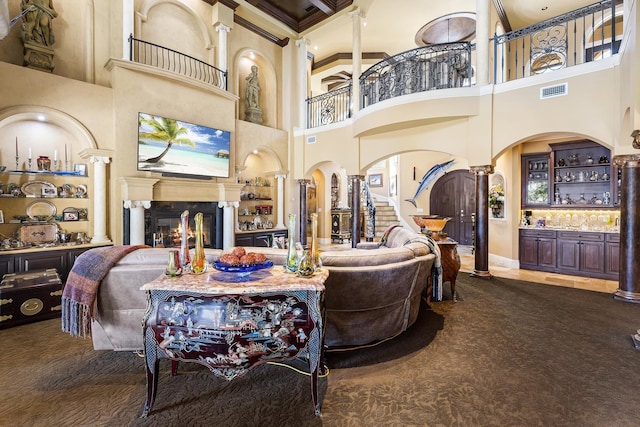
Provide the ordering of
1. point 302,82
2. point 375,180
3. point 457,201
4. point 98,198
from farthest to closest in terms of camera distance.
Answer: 1. point 375,180
2. point 457,201
3. point 302,82
4. point 98,198

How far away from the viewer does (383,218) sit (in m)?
11.1

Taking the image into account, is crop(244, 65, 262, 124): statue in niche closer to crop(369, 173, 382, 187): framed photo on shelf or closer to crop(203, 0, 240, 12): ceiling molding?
crop(203, 0, 240, 12): ceiling molding

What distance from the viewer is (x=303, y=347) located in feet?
6.63

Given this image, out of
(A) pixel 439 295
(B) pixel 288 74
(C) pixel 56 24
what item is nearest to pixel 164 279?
(A) pixel 439 295

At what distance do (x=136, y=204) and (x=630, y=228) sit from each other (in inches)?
Answer: 307

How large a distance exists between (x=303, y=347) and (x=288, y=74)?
840 centimetres

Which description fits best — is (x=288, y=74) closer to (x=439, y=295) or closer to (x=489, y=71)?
(x=489, y=71)

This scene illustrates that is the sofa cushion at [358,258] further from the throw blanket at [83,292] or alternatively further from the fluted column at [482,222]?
the fluted column at [482,222]

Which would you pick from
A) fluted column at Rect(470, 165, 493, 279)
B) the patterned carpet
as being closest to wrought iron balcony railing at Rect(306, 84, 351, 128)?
fluted column at Rect(470, 165, 493, 279)

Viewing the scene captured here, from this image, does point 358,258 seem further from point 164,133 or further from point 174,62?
point 174,62

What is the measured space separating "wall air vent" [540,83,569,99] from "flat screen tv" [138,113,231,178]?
Answer: 6027mm

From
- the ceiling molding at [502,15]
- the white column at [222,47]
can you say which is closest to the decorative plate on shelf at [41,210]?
the white column at [222,47]

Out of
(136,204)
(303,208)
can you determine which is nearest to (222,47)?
(136,204)

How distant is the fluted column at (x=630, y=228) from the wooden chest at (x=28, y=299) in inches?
295
